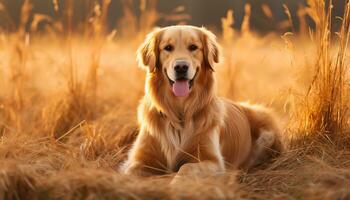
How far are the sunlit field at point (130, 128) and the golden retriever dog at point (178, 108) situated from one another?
0.25 meters

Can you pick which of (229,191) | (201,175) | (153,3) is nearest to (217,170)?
(201,175)

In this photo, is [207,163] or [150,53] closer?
[207,163]

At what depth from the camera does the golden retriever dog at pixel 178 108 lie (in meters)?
3.94

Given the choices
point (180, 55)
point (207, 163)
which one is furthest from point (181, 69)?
point (207, 163)

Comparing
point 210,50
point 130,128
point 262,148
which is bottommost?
point 262,148

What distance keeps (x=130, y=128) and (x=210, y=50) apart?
4.25 feet

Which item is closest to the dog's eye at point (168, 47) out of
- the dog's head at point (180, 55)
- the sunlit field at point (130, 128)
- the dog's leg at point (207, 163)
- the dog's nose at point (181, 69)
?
the dog's head at point (180, 55)

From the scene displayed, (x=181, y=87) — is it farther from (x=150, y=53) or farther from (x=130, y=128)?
(x=130, y=128)

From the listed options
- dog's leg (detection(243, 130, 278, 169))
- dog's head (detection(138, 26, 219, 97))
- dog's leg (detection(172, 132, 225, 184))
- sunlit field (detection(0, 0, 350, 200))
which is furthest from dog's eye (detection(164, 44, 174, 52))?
dog's leg (detection(243, 130, 278, 169))

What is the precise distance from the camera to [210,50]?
4098mm

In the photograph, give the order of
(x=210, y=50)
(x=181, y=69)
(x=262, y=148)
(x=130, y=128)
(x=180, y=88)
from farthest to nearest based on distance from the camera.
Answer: (x=130, y=128) → (x=262, y=148) → (x=210, y=50) → (x=180, y=88) → (x=181, y=69)

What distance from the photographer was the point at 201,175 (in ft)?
12.0

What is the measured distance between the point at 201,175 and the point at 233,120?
982mm

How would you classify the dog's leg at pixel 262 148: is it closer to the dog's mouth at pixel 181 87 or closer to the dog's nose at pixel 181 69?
the dog's mouth at pixel 181 87
